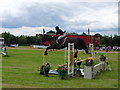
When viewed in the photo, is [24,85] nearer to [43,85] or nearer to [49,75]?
[43,85]

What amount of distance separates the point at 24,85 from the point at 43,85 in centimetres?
75

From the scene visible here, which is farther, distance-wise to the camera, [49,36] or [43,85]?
[49,36]

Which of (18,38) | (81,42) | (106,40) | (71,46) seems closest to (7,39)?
(18,38)

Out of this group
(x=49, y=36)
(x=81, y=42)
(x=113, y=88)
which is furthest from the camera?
(x=81, y=42)

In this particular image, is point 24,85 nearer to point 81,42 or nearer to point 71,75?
point 71,75

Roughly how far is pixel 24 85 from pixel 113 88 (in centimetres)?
350

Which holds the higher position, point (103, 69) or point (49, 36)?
point (49, 36)

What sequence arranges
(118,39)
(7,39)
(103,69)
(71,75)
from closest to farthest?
(71,75)
(103,69)
(118,39)
(7,39)

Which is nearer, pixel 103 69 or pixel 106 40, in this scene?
pixel 103 69

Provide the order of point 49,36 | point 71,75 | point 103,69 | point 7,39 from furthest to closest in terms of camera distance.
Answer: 1. point 7,39
2. point 103,69
3. point 49,36
4. point 71,75

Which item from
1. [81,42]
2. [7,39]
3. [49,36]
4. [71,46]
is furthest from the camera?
[7,39]

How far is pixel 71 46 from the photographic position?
447 inches

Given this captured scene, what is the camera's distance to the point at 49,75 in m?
10.7

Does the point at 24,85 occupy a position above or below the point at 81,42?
below
